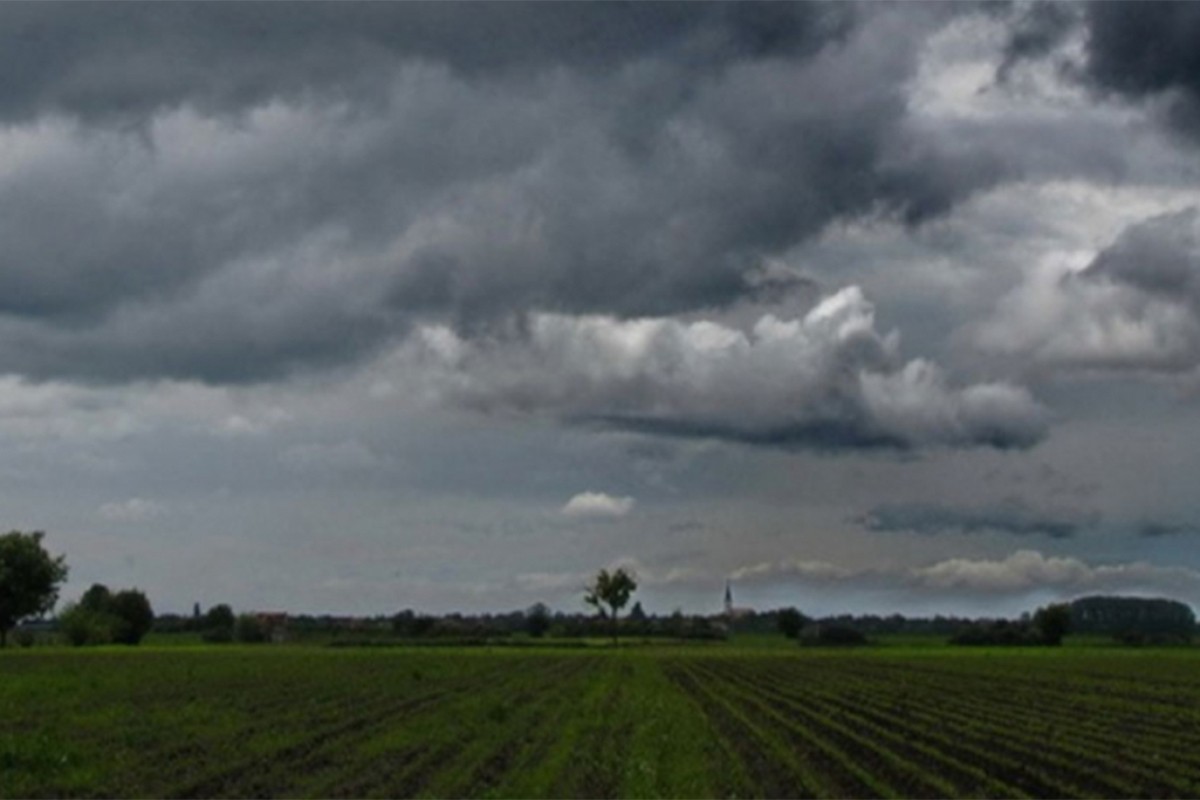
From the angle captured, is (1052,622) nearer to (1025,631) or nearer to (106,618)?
(1025,631)

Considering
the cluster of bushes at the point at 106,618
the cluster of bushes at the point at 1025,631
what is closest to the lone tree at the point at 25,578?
the cluster of bushes at the point at 106,618

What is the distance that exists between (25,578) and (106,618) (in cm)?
3099

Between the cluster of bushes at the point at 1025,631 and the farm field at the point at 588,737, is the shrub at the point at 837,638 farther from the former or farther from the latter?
the farm field at the point at 588,737

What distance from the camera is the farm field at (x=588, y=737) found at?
28375 millimetres

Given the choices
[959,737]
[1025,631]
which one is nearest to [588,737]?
[959,737]

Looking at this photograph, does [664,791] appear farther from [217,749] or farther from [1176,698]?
[1176,698]

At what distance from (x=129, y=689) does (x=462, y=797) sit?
37.5 meters

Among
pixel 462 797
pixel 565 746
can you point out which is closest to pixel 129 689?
pixel 565 746

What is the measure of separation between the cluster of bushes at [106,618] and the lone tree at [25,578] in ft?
55.9

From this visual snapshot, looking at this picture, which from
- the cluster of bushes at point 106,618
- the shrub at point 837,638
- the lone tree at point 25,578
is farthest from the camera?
the shrub at point 837,638

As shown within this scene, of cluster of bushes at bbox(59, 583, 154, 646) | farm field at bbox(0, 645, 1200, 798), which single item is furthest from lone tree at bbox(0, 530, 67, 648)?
farm field at bbox(0, 645, 1200, 798)

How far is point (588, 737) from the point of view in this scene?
3747 cm

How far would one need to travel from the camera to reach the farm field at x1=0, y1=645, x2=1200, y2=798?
2838 cm

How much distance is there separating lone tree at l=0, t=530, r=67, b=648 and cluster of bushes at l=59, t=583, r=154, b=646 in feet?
55.9
